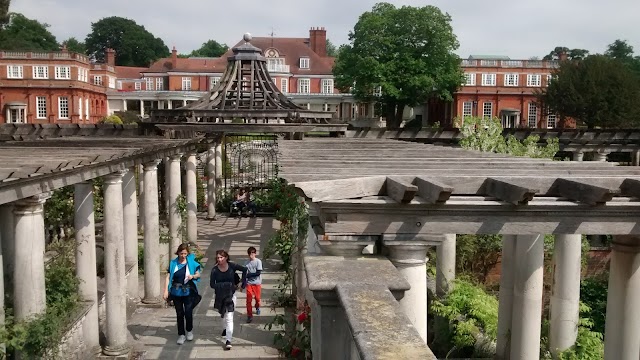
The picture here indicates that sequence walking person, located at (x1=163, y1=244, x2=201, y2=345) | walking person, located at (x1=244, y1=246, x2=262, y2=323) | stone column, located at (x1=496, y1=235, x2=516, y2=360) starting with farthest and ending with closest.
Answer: walking person, located at (x1=244, y1=246, x2=262, y2=323) → walking person, located at (x1=163, y1=244, x2=201, y2=345) → stone column, located at (x1=496, y1=235, x2=516, y2=360)

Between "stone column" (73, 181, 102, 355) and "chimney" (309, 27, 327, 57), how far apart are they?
68.8 meters

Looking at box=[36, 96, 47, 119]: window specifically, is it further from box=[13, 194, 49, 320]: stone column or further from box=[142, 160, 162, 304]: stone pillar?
box=[13, 194, 49, 320]: stone column

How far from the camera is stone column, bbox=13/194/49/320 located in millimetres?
7586

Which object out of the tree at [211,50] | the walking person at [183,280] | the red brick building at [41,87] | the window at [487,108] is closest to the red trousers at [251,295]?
the walking person at [183,280]

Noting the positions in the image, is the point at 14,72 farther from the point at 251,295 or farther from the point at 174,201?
the point at 251,295

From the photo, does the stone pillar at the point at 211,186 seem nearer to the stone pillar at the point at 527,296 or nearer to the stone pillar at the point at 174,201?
the stone pillar at the point at 174,201

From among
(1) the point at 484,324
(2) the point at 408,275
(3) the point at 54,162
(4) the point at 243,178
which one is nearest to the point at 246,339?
(1) the point at 484,324

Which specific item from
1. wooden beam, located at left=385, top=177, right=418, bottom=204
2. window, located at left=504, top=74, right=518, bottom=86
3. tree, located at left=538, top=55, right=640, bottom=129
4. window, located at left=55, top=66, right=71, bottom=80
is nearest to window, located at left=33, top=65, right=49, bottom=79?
window, located at left=55, top=66, right=71, bottom=80

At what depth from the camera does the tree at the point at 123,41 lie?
338ft

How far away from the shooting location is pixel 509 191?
4.86 metres

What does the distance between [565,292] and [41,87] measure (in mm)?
61085

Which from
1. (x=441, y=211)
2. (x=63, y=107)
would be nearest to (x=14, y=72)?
(x=63, y=107)

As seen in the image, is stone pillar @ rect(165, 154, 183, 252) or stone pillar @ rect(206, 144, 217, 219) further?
stone pillar @ rect(206, 144, 217, 219)

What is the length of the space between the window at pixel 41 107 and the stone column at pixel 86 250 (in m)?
56.7
